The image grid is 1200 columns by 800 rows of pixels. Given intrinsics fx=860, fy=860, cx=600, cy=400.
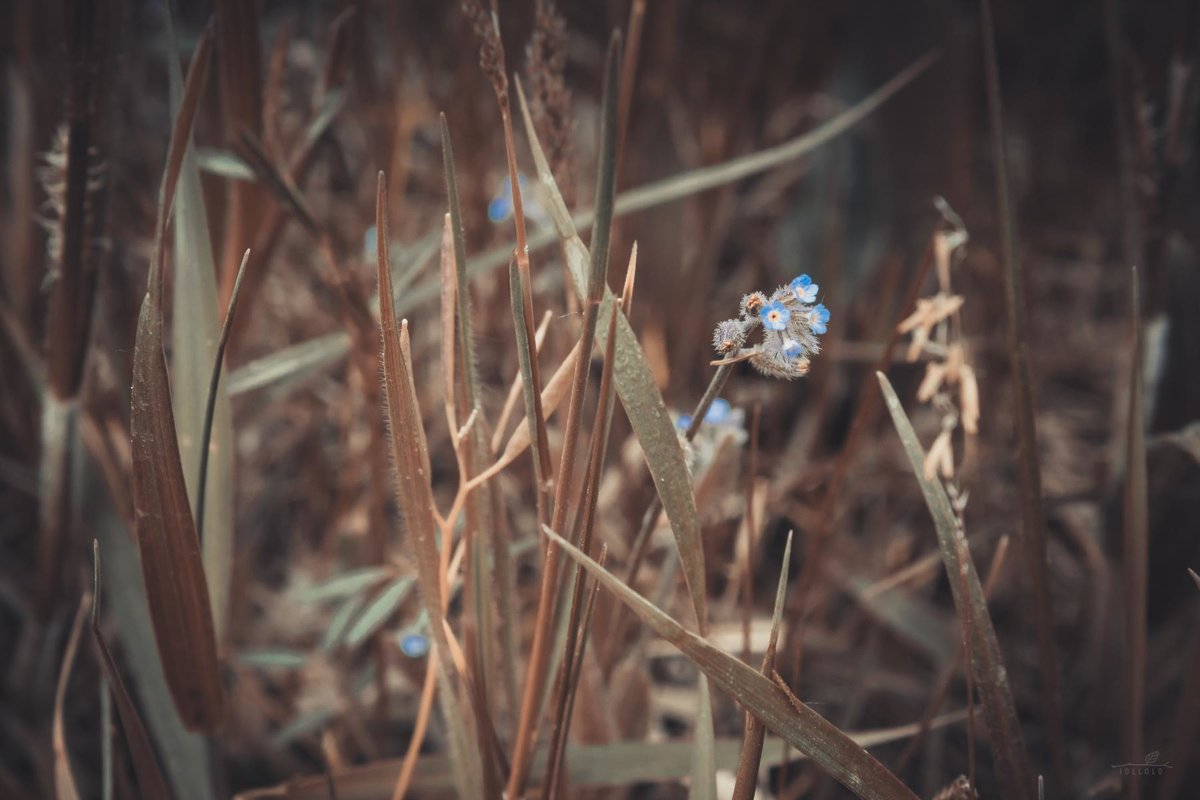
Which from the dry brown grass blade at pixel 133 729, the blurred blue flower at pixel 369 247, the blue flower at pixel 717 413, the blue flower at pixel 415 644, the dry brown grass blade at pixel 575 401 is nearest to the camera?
the dry brown grass blade at pixel 575 401

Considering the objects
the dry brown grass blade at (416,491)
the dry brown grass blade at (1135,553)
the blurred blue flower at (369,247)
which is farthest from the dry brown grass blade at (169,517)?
the dry brown grass blade at (1135,553)

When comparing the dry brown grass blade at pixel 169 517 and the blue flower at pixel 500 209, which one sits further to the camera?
the blue flower at pixel 500 209

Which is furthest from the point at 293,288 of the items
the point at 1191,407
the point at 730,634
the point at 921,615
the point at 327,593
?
the point at 1191,407

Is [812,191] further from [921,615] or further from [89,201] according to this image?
[89,201]

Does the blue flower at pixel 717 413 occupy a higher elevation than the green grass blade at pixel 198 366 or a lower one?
lower

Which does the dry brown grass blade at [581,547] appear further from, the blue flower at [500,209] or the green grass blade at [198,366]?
the blue flower at [500,209]

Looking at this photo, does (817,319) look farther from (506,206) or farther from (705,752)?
(506,206)
